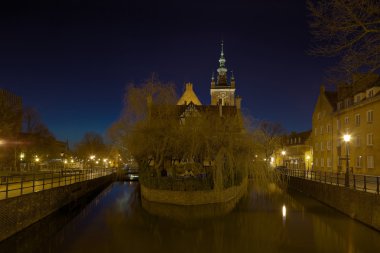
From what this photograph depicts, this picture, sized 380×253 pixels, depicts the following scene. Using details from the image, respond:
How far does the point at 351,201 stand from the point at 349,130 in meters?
20.2

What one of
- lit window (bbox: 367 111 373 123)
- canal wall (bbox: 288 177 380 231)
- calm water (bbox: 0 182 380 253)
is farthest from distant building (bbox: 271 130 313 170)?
calm water (bbox: 0 182 380 253)

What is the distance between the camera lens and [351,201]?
1988 centimetres

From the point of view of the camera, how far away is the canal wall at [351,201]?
55.0 feet

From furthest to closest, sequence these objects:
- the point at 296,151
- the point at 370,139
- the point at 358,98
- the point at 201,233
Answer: the point at 296,151, the point at 358,98, the point at 370,139, the point at 201,233

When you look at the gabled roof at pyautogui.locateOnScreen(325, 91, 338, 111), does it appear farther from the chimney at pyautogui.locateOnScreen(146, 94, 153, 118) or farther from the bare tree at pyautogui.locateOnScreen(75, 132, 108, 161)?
the bare tree at pyautogui.locateOnScreen(75, 132, 108, 161)

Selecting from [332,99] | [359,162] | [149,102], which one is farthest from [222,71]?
[149,102]

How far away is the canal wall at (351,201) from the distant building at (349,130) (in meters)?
3.55

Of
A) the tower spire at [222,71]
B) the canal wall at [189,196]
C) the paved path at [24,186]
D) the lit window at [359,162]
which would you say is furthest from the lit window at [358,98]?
the tower spire at [222,71]

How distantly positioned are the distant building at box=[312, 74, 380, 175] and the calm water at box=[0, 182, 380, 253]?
10.1m

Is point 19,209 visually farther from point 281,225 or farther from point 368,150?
point 368,150

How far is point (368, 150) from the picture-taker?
33406mm

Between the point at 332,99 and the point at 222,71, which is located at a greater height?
the point at 222,71

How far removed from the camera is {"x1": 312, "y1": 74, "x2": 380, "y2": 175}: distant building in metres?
32.5

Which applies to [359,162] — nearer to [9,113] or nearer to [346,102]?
[346,102]
